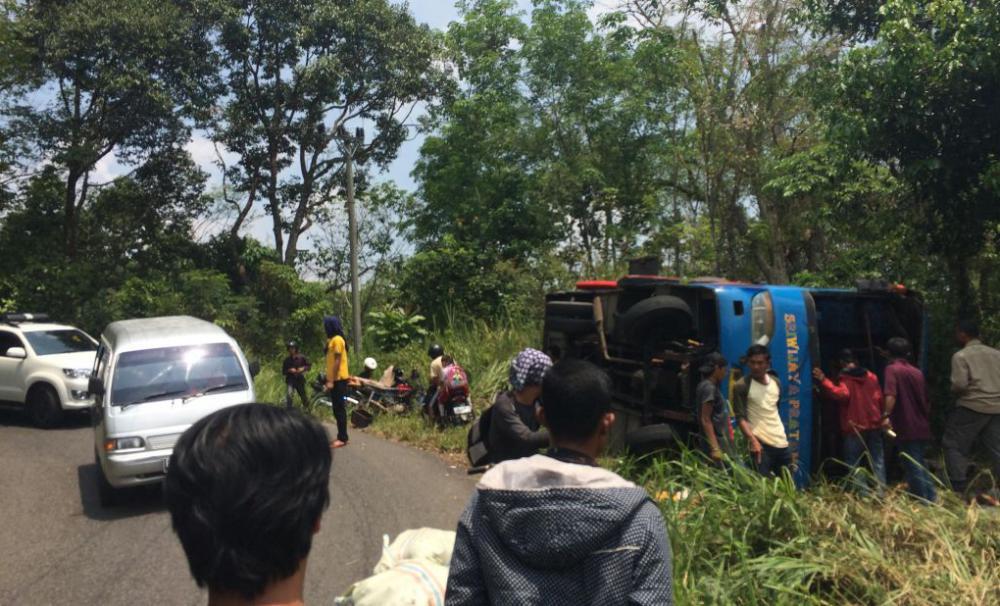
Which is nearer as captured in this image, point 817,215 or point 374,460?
point 374,460

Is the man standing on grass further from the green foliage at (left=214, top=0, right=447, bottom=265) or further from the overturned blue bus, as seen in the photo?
the green foliage at (left=214, top=0, right=447, bottom=265)

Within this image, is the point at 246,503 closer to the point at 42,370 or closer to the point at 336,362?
the point at 336,362

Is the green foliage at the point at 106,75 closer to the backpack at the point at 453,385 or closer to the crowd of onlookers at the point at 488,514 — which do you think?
the backpack at the point at 453,385

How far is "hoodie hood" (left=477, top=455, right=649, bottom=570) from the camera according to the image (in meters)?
2.17

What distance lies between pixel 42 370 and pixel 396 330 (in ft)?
24.1

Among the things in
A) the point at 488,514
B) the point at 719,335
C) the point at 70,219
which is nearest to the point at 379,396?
the point at 719,335

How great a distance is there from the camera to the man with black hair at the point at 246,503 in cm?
172

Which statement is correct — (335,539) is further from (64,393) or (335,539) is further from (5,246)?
(5,246)

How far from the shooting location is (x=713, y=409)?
23.6ft

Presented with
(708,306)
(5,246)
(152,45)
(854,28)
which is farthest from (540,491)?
(5,246)

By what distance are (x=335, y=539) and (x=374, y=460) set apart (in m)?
3.66

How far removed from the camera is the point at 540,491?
222 centimetres

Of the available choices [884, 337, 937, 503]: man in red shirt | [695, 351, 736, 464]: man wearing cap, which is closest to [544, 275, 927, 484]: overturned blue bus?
[695, 351, 736, 464]: man wearing cap

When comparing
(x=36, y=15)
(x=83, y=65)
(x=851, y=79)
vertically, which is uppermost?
(x=36, y=15)
